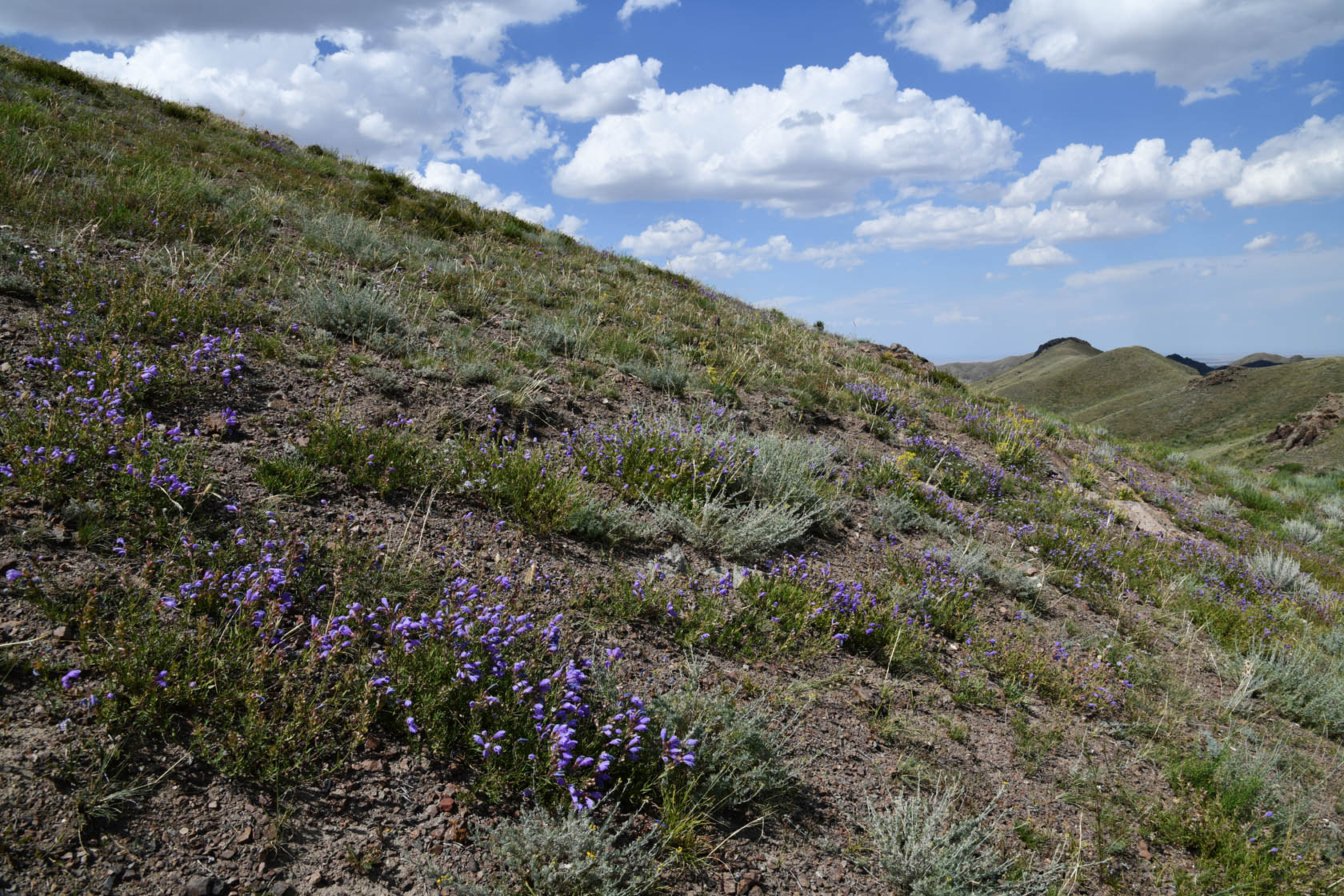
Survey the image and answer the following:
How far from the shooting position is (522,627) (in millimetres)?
2949

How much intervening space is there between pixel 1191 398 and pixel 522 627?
60.7 meters

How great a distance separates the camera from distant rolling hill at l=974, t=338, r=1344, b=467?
87.4 ft

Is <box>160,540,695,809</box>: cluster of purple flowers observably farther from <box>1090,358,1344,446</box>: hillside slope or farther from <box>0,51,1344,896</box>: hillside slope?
<box>1090,358,1344,446</box>: hillside slope

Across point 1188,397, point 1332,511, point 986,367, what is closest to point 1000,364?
point 986,367

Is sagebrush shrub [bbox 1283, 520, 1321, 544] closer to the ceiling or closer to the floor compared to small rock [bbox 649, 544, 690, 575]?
closer to the floor

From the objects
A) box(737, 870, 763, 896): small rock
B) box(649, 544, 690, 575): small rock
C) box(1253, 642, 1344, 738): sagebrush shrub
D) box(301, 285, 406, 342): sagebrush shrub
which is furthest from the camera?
box(301, 285, 406, 342): sagebrush shrub

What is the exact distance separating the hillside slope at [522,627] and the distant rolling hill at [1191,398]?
11.9m

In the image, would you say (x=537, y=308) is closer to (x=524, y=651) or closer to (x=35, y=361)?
(x=35, y=361)

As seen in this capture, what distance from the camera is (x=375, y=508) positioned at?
3883mm

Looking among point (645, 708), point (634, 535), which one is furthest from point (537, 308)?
point (645, 708)

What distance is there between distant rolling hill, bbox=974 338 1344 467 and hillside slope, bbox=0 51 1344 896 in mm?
11917

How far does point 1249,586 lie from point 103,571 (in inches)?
420

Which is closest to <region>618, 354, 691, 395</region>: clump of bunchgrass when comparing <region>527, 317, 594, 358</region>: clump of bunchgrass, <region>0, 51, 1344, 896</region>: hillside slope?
<region>0, 51, 1344, 896</region>: hillside slope

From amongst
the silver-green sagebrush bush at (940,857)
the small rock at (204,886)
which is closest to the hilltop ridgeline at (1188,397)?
the silver-green sagebrush bush at (940,857)
